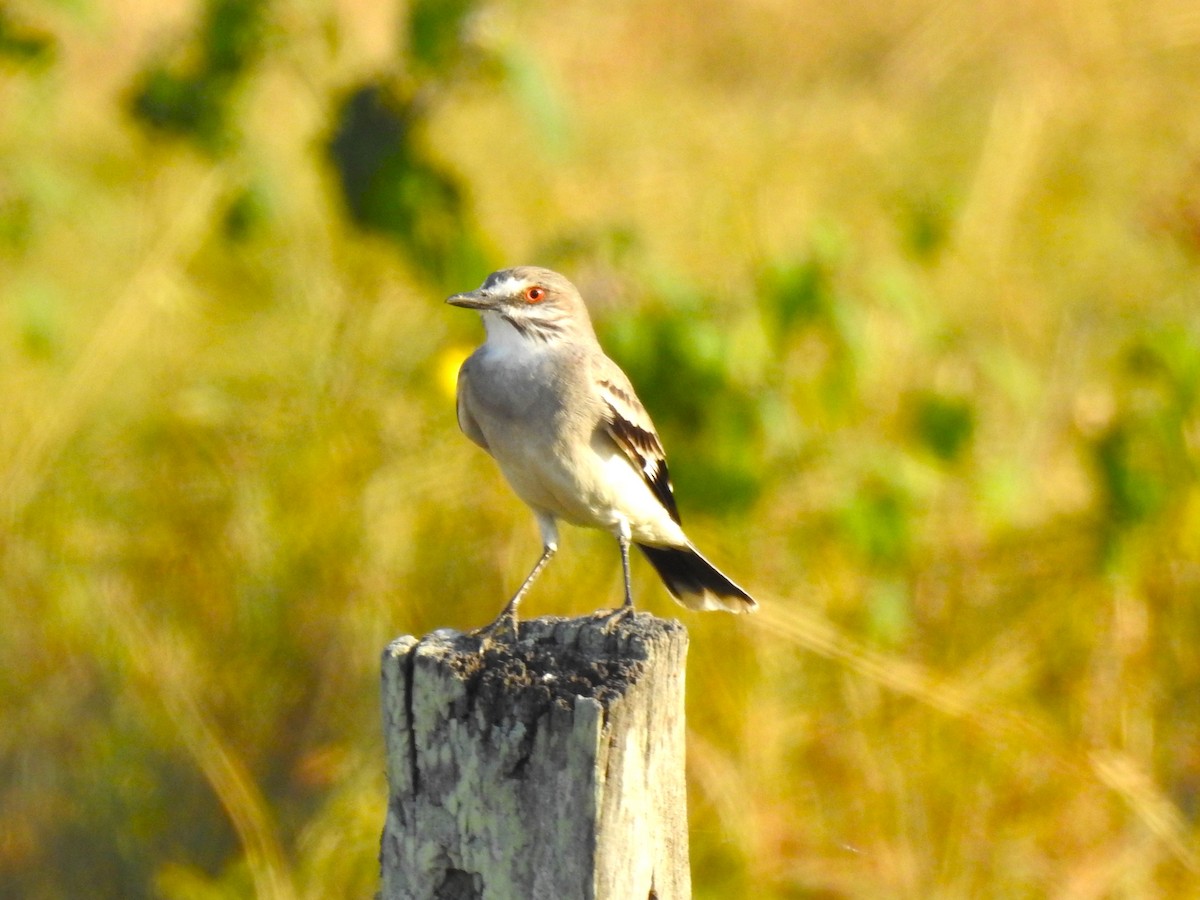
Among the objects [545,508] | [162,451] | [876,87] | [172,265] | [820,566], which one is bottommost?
[545,508]

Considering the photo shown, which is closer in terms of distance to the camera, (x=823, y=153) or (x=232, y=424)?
(x=232, y=424)

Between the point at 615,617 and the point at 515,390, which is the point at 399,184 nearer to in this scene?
the point at 515,390

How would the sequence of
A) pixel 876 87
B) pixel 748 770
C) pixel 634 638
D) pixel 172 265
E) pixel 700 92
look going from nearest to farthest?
pixel 634 638, pixel 748 770, pixel 172 265, pixel 876 87, pixel 700 92

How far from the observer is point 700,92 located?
1636cm

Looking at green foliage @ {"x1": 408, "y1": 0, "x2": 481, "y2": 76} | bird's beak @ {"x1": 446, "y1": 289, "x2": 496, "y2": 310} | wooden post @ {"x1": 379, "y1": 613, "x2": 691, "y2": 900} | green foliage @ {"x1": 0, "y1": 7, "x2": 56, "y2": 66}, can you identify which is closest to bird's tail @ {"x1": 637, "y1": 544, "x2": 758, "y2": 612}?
bird's beak @ {"x1": 446, "y1": 289, "x2": 496, "y2": 310}

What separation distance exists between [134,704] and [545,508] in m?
2.90

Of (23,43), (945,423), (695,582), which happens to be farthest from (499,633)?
(23,43)

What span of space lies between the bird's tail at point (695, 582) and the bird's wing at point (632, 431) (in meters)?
0.27

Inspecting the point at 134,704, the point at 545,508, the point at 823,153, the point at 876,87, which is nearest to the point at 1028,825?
the point at 545,508

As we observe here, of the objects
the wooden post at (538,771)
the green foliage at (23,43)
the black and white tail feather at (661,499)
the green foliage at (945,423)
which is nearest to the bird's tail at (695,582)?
the black and white tail feather at (661,499)

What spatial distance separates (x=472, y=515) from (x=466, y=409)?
212cm

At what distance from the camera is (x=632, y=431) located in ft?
14.1

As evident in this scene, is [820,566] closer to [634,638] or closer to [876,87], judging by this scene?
[634,638]

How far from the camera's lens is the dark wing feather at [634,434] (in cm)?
425
